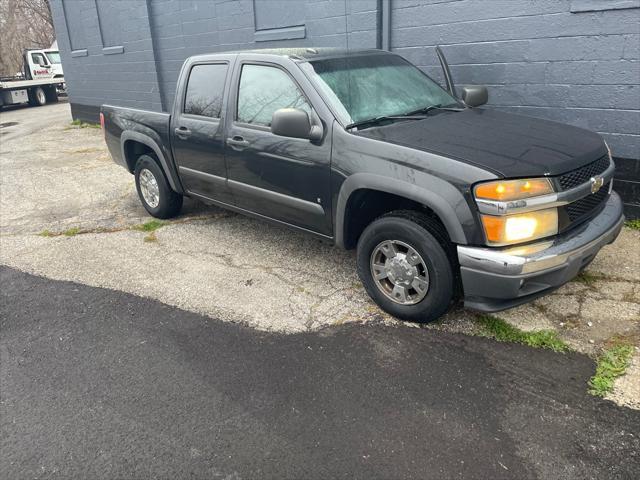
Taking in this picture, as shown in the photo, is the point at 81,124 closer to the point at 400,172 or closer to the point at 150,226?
the point at 150,226

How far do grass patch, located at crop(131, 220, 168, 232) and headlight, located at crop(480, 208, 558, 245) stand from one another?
4024 mm

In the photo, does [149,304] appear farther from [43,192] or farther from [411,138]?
[43,192]

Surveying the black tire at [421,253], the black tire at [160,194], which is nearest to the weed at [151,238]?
the black tire at [160,194]

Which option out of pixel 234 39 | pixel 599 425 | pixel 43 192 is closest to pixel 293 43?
pixel 234 39

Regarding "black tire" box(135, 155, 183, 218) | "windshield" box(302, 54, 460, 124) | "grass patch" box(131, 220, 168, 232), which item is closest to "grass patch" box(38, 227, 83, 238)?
"grass patch" box(131, 220, 168, 232)

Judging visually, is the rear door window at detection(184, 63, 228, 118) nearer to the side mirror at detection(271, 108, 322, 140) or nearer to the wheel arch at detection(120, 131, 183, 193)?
the wheel arch at detection(120, 131, 183, 193)

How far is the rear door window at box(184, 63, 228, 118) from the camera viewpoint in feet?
15.9

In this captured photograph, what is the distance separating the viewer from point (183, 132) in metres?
5.16

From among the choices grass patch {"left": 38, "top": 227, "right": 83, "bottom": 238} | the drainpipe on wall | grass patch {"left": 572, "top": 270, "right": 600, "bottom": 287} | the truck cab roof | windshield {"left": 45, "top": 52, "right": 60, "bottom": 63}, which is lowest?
grass patch {"left": 38, "top": 227, "right": 83, "bottom": 238}

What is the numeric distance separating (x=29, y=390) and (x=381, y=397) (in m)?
2.11

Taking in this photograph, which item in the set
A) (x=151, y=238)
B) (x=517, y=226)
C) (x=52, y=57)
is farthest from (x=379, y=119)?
(x=52, y=57)

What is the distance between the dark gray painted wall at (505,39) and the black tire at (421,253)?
119 inches

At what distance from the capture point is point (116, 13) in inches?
479

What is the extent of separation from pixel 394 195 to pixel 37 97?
23.0 metres
